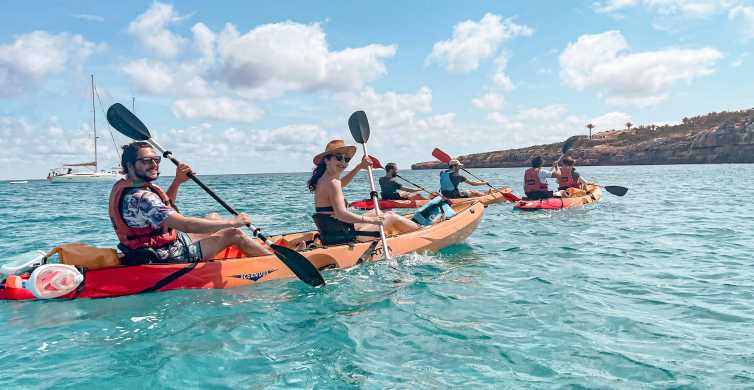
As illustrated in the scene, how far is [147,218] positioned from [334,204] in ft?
8.08

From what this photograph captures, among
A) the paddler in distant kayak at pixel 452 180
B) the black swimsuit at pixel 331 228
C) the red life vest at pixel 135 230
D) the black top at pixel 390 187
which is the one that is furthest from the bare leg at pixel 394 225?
the black top at pixel 390 187

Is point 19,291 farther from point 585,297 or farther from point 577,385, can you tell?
point 585,297

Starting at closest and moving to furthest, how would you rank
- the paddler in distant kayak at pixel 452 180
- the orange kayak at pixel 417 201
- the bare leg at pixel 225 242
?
the bare leg at pixel 225 242, the paddler in distant kayak at pixel 452 180, the orange kayak at pixel 417 201

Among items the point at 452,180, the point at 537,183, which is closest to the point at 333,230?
the point at 452,180

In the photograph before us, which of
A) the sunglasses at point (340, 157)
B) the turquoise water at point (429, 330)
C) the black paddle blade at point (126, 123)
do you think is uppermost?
the black paddle blade at point (126, 123)

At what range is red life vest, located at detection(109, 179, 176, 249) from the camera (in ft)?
16.1

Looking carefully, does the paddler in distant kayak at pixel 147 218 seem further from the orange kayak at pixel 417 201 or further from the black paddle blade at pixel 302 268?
the orange kayak at pixel 417 201

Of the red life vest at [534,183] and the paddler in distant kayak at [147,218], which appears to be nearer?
the paddler in distant kayak at [147,218]

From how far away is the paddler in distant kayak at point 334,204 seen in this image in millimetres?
6434

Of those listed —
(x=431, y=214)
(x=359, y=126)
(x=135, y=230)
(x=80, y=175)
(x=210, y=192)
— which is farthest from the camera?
(x=80, y=175)

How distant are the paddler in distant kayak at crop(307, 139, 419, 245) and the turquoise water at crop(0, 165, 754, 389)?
642 millimetres

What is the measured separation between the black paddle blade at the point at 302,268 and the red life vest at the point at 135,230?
1.39 meters

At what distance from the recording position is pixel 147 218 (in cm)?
491

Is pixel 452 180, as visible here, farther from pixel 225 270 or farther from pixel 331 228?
pixel 225 270
